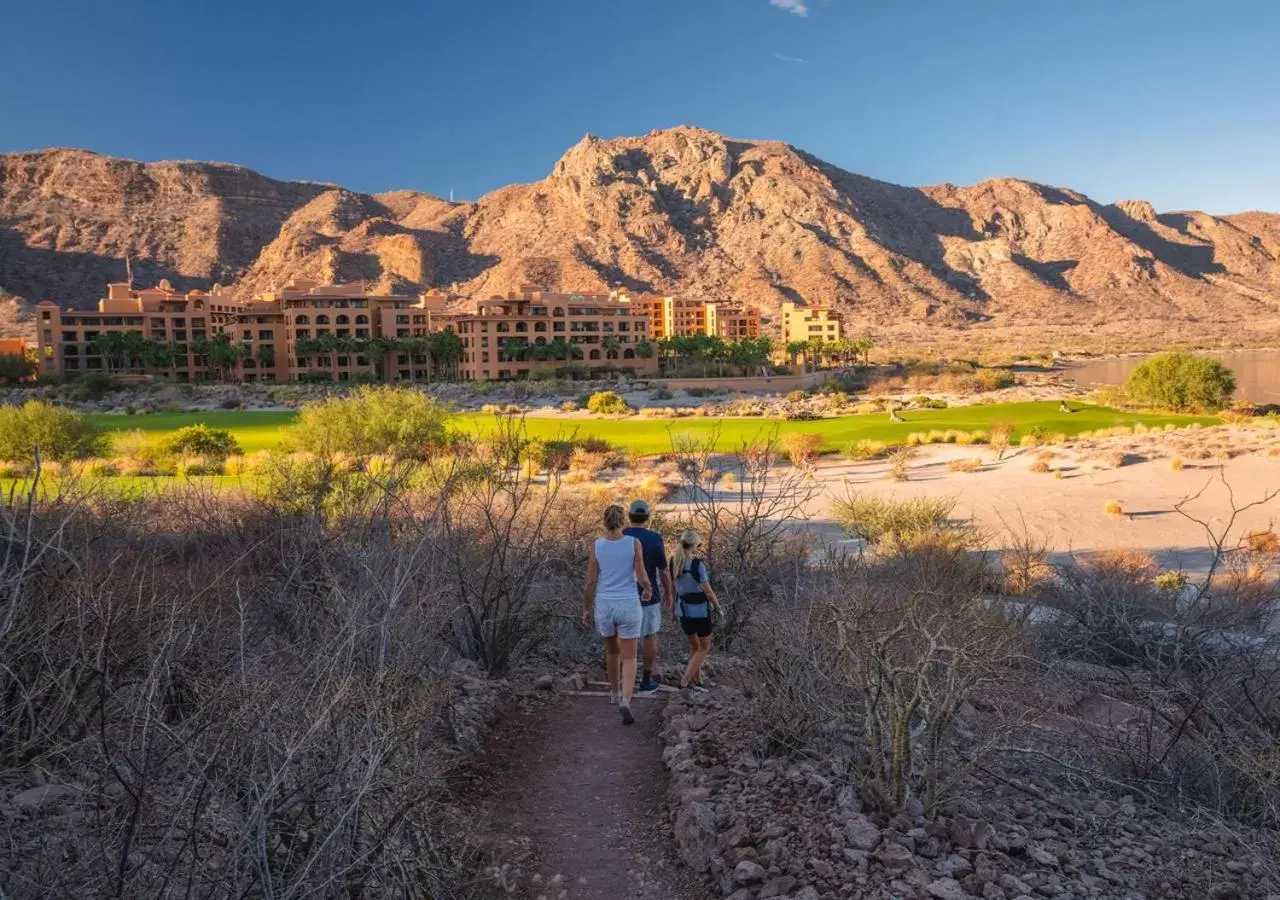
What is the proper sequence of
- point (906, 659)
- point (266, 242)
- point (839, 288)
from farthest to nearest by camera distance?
point (266, 242)
point (839, 288)
point (906, 659)

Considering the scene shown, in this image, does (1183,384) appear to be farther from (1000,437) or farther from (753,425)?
(753,425)

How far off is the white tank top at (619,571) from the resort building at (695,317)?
97267mm

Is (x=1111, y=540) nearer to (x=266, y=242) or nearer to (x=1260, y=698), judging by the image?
(x=1260, y=698)

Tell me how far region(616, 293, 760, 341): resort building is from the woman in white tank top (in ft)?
319

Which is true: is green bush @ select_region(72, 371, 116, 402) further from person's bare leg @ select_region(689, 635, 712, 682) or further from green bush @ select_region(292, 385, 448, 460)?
person's bare leg @ select_region(689, 635, 712, 682)

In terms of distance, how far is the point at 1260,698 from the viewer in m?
6.27

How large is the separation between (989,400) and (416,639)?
56.9 metres

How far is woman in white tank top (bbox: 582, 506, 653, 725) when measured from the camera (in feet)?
23.8

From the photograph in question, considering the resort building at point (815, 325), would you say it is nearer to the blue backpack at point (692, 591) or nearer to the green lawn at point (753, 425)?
the green lawn at point (753, 425)

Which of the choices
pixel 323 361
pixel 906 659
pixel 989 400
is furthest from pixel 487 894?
pixel 323 361

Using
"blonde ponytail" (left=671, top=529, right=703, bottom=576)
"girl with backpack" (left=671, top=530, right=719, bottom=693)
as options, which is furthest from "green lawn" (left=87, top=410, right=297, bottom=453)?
"girl with backpack" (left=671, top=530, right=719, bottom=693)

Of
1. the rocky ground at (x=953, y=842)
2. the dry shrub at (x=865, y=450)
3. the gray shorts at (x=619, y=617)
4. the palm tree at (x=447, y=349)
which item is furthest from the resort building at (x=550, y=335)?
the rocky ground at (x=953, y=842)

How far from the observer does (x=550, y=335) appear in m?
89.7

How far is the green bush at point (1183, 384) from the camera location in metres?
43.3
